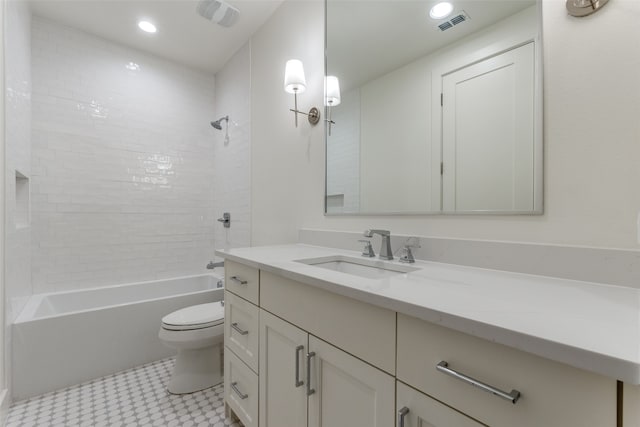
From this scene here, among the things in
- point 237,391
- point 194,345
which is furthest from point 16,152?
point 237,391

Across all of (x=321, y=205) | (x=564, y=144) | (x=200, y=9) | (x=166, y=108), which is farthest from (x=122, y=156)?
(x=564, y=144)

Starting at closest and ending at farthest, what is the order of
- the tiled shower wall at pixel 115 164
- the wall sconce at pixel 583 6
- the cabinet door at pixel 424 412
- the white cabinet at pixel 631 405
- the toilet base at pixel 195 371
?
1. the white cabinet at pixel 631 405
2. the cabinet door at pixel 424 412
3. the wall sconce at pixel 583 6
4. the toilet base at pixel 195 371
5. the tiled shower wall at pixel 115 164

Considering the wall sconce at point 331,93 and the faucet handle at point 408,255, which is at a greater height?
the wall sconce at point 331,93

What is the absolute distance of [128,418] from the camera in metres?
1.53

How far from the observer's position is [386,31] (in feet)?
4.76

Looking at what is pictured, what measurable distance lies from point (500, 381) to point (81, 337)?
239cm

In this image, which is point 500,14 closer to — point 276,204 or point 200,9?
point 276,204

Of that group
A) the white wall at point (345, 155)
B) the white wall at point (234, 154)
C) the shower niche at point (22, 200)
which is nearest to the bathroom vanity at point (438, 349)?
the white wall at point (345, 155)

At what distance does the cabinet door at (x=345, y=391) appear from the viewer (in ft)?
2.39

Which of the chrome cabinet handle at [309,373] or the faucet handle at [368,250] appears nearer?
the chrome cabinet handle at [309,373]

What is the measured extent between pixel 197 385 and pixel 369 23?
2315 mm

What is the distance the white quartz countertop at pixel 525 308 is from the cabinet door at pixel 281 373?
0.74ft

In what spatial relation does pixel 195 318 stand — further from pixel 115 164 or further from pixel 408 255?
pixel 115 164

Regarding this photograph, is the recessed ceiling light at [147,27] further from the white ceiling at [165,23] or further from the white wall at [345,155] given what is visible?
the white wall at [345,155]
